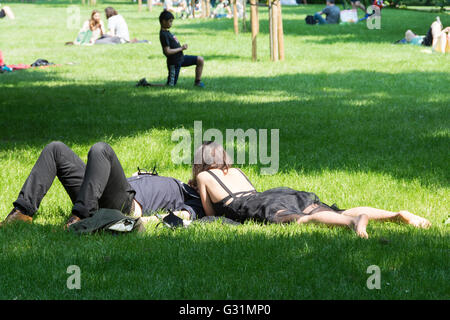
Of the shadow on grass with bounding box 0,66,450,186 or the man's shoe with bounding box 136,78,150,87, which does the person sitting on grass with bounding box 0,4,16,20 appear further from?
the man's shoe with bounding box 136,78,150,87

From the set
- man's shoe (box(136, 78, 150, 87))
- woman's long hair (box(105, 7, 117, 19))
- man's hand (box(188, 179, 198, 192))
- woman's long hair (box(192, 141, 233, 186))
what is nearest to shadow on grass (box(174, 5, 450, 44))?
A: woman's long hair (box(105, 7, 117, 19))

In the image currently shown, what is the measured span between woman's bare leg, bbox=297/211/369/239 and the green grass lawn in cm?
7

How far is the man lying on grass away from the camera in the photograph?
17.1 feet

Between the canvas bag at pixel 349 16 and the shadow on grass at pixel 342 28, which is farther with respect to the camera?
the canvas bag at pixel 349 16

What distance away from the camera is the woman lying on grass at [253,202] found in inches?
204

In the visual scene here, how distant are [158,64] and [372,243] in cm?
1380

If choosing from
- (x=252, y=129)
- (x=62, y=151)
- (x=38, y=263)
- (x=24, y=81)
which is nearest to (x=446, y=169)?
(x=252, y=129)

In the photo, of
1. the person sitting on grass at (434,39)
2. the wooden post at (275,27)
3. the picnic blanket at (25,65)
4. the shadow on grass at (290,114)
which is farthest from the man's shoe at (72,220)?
the person sitting on grass at (434,39)

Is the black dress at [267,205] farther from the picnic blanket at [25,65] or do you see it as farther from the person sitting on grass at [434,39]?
the person sitting on grass at [434,39]

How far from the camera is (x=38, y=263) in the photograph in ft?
14.6

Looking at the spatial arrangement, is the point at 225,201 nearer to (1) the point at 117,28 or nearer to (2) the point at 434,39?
(2) the point at 434,39

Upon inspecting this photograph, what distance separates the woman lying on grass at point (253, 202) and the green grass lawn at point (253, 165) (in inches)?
4.7

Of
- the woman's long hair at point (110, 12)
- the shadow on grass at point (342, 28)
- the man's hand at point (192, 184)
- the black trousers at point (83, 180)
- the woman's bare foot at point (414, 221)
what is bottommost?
the shadow on grass at point (342, 28)
